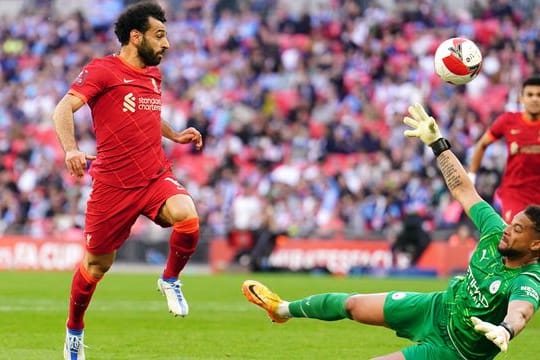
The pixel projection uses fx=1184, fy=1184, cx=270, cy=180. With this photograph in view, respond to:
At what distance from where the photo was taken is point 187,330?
40.4ft

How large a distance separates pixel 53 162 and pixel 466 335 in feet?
74.8

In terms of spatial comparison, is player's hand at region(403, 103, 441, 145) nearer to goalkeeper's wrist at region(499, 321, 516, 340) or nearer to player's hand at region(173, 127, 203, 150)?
goalkeeper's wrist at region(499, 321, 516, 340)

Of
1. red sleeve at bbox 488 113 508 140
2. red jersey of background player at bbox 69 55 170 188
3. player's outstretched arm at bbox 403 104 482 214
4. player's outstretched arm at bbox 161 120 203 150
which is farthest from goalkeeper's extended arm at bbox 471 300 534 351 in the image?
red sleeve at bbox 488 113 508 140

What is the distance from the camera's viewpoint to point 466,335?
7383mm

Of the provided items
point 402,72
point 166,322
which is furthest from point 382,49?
point 166,322

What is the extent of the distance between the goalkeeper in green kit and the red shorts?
196 centimetres

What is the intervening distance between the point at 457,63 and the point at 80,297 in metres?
3.91

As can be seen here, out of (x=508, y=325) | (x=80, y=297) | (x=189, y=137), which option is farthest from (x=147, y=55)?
(x=508, y=325)

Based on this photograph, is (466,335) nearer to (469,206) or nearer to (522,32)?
(469,206)

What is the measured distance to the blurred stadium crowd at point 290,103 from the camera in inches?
1021

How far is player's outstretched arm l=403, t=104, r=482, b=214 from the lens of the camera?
771 centimetres

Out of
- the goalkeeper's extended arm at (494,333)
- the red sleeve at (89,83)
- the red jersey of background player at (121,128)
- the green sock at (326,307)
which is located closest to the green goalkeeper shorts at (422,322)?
the green sock at (326,307)

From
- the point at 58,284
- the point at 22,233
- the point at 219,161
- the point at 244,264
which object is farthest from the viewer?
the point at 219,161

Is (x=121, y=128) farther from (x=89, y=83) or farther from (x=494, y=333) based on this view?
(x=494, y=333)
